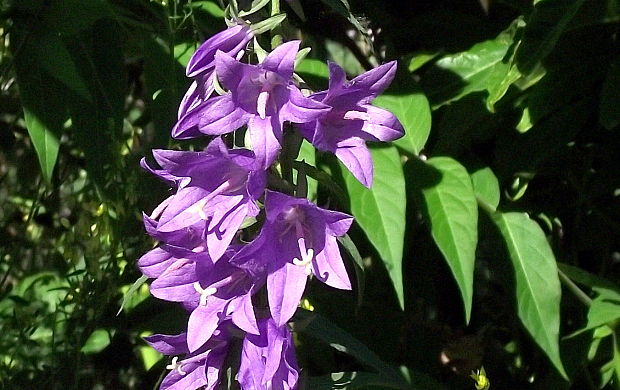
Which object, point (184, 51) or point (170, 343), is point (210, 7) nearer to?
point (184, 51)

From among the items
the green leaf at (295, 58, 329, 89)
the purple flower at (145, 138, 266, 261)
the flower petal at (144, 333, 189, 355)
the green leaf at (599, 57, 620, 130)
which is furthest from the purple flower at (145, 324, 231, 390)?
the green leaf at (599, 57, 620, 130)

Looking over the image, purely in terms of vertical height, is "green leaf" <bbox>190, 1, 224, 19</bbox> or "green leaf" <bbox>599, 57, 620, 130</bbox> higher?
"green leaf" <bbox>190, 1, 224, 19</bbox>

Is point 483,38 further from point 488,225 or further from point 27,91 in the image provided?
point 27,91

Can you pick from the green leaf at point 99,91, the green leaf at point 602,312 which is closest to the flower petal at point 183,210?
the green leaf at point 99,91

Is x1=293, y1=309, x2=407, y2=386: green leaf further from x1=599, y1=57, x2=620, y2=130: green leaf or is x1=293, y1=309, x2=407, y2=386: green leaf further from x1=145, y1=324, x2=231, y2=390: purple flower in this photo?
x1=599, y1=57, x2=620, y2=130: green leaf

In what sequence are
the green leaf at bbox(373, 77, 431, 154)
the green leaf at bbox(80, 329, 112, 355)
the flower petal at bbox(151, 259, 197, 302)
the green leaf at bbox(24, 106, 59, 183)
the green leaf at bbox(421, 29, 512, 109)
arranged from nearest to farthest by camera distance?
1. the flower petal at bbox(151, 259, 197, 302)
2. the green leaf at bbox(24, 106, 59, 183)
3. the green leaf at bbox(373, 77, 431, 154)
4. the green leaf at bbox(421, 29, 512, 109)
5. the green leaf at bbox(80, 329, 112, 355)

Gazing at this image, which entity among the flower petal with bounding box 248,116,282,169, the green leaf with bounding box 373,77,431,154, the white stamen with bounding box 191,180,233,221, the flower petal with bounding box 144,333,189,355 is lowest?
the green leaf with bounding box 373,77,431,154

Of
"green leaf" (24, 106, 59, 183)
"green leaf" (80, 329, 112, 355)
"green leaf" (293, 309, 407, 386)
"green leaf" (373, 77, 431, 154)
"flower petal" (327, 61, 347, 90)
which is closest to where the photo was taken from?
"flower petal" (327, 61, 347, 90)
